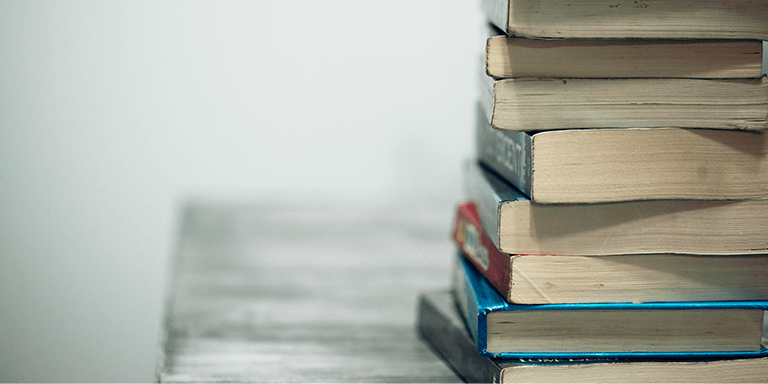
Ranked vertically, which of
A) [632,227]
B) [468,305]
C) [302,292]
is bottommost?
[302,292]

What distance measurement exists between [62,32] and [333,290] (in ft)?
6.93

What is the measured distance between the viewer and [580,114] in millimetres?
631

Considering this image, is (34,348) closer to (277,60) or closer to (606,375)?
(606,375)

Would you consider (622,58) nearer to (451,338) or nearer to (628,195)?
(628,195)

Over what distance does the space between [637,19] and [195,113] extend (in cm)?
273

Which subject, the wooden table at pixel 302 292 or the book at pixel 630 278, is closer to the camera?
the book at pixel 630 278

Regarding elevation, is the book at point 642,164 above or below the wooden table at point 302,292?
above

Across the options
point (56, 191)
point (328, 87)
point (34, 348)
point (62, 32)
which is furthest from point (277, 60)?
point (34, 348)

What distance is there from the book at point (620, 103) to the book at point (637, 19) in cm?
4

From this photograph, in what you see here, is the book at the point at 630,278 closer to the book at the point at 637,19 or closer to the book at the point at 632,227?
the book at the point at 632,227

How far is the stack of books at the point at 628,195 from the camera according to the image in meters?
0.62

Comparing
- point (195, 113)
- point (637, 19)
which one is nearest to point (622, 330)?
point (637, 19)

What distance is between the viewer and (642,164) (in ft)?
2.07

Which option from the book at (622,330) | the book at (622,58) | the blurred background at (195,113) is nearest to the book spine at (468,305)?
the book at (622,330)
